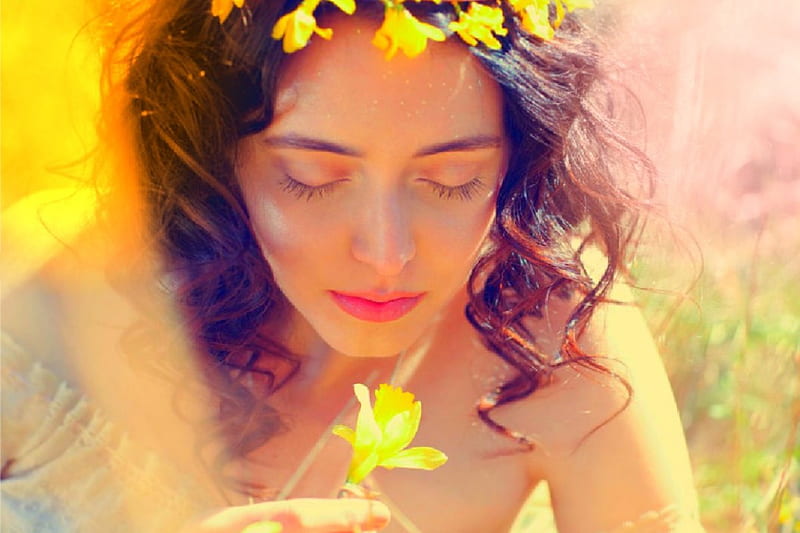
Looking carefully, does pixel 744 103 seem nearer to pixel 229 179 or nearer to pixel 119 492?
pixel 229 179

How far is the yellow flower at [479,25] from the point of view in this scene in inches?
48.4

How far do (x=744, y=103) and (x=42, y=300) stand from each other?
1265 millimetres

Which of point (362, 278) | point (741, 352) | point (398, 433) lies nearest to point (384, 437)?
point (398, 433)

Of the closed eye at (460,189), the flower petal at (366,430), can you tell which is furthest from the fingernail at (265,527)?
the closed eye at (460,189)

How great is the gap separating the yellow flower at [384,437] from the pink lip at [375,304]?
182 millimetres

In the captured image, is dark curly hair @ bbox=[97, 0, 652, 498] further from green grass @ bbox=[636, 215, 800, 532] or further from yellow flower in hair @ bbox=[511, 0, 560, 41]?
green grass @ bbox=[636, 215, 800, 532]

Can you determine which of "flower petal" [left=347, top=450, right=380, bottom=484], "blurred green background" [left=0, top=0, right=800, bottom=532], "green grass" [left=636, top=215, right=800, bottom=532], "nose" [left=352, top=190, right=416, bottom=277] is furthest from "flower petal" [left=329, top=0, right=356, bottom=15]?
"green grass" [left=636, top=215, right=800, bottom=532]

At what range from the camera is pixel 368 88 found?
1.25 metres

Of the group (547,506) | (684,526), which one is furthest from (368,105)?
(547,506)

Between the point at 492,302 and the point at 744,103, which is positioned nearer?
the point at 492,302

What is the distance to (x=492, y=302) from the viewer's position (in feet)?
5.41

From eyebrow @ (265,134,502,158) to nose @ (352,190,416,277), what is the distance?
62mm

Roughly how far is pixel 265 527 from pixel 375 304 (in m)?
0.36

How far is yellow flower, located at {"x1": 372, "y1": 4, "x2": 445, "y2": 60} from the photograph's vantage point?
3.92ft
